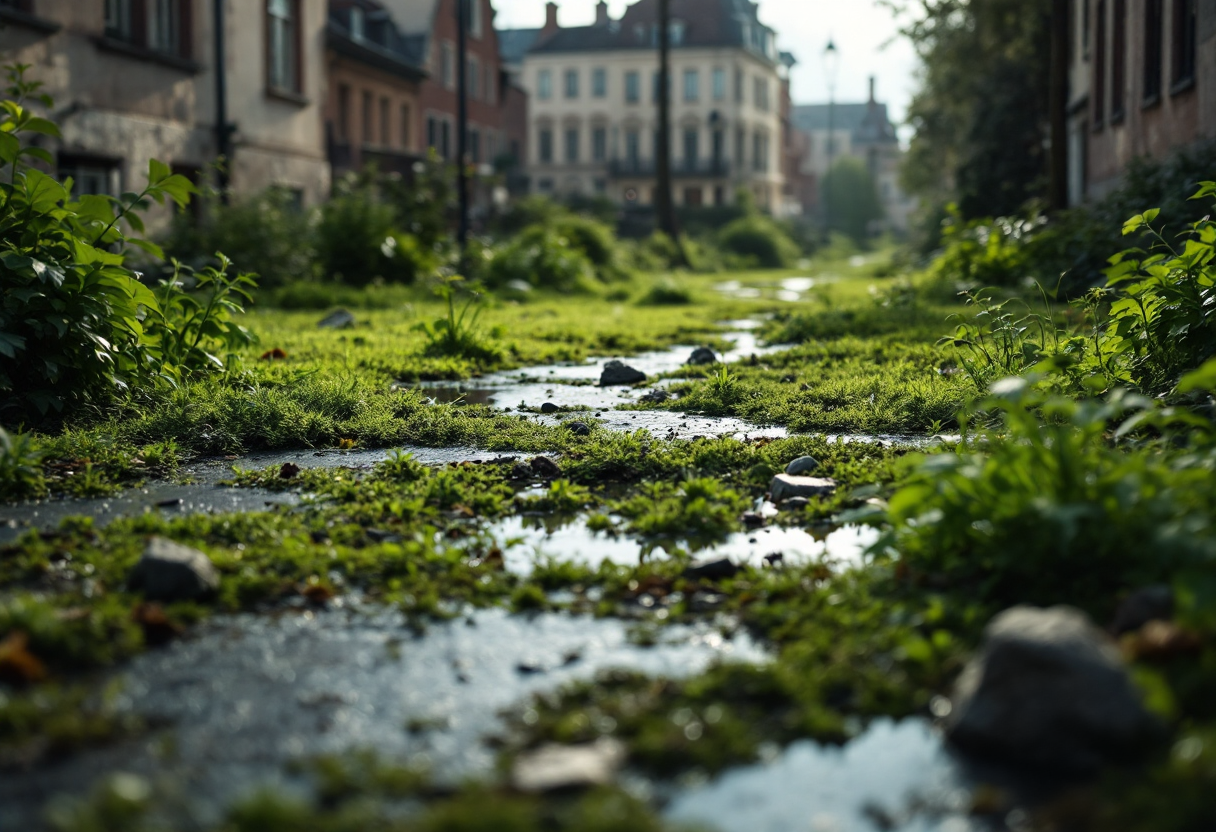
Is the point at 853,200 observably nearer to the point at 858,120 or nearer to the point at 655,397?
the point at 858,120

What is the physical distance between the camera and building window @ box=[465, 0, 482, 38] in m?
43.5

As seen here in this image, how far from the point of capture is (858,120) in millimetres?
121000

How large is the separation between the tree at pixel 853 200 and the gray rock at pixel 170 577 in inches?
3127

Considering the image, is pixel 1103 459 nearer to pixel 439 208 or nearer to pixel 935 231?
pixel 439 208

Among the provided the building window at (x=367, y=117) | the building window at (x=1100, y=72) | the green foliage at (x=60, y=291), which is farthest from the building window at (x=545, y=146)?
the green foliage at (x=60, y=291)

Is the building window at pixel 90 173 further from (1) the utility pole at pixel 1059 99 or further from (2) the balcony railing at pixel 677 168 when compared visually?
(2) the balcony railing at pixel 677 168

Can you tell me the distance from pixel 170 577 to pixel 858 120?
407 ft

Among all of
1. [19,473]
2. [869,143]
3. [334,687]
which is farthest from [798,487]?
[869,143]

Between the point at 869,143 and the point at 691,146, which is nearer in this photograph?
the point at 691,146

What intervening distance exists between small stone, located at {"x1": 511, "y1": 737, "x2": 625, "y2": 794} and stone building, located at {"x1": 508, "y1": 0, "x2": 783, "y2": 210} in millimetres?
67906

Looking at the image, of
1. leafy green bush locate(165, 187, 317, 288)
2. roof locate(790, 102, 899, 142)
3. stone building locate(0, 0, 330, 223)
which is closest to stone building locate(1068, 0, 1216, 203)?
leafy green bush locate(165, 187, 317, 288)

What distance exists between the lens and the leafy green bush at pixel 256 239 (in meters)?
15.4

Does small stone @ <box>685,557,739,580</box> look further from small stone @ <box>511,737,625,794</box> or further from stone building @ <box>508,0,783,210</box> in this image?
stone building @ <box>508,0,783,210</box>

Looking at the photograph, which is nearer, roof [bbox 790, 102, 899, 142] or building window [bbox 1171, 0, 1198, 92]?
building window [bbox 1171, 0, 1198, 92]
